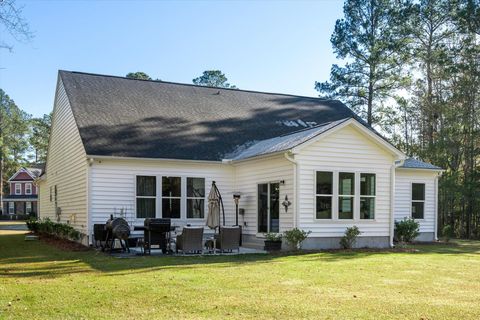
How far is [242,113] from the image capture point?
Result: 73.7 feet

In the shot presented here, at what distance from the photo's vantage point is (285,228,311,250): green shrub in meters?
15.1

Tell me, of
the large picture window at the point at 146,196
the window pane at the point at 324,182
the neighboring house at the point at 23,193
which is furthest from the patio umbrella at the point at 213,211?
the neighboring house at the point at 23,193

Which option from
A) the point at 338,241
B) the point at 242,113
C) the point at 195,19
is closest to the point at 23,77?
the point at 195,19

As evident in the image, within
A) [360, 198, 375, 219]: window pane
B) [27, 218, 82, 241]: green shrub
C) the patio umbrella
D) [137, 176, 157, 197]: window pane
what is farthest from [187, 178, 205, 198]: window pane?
[360, 198, 375, 219]: window pane

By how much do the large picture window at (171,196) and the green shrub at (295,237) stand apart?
4493 mm

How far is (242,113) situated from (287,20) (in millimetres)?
5241

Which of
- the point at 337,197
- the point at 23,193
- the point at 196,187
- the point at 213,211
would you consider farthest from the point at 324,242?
the point at 23,193

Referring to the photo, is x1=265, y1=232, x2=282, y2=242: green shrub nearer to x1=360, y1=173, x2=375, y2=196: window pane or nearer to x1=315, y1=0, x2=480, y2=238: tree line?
x1=360, y1=173, x2=375, y2=196: window pane

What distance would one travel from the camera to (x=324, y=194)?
16.0 metres

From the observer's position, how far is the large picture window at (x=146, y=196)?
56.8 ft

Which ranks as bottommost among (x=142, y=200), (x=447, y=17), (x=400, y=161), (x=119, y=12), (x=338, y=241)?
(x=338, y=241)

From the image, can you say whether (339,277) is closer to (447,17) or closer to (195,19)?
(195,19)

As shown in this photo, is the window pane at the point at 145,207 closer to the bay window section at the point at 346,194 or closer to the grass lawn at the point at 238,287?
the grass lawn at the point at 238,287

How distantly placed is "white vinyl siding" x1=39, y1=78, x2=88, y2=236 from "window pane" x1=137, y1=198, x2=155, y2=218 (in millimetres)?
1702
